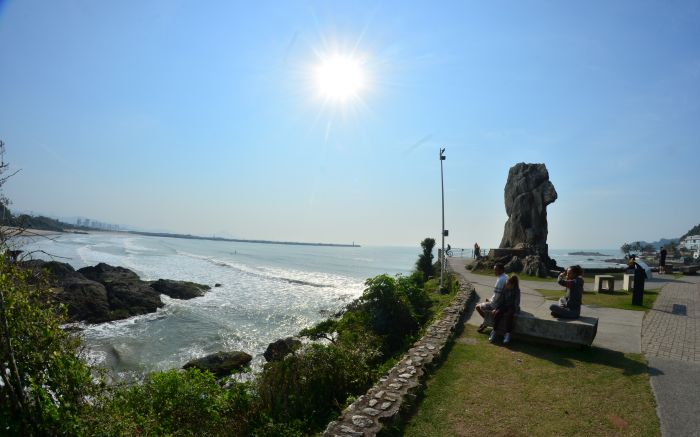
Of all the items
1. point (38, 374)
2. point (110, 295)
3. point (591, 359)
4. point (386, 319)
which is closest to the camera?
point (38, 374)

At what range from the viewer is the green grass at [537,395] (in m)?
4.91

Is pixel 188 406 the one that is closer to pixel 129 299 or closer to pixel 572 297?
pixel 572 297

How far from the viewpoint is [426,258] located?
26.6m

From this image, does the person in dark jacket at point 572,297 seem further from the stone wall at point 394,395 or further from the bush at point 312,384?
the bush at point 312,384

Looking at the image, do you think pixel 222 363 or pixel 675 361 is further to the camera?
pixel 222 363

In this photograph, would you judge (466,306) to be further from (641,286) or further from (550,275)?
(550,275)

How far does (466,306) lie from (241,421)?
7.77 meters

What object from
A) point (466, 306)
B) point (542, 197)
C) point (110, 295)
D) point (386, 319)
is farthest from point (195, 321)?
point (542, 197)

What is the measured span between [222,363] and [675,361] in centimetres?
1203

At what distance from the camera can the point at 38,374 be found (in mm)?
3748

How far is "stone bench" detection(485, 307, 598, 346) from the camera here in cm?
769

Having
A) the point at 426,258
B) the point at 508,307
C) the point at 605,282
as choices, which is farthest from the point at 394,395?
the point at 426,258

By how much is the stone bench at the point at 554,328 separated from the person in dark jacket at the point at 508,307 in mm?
140

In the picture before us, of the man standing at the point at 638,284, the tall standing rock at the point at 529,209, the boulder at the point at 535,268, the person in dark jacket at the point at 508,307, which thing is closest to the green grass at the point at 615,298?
the man standing at the point at 638,284
